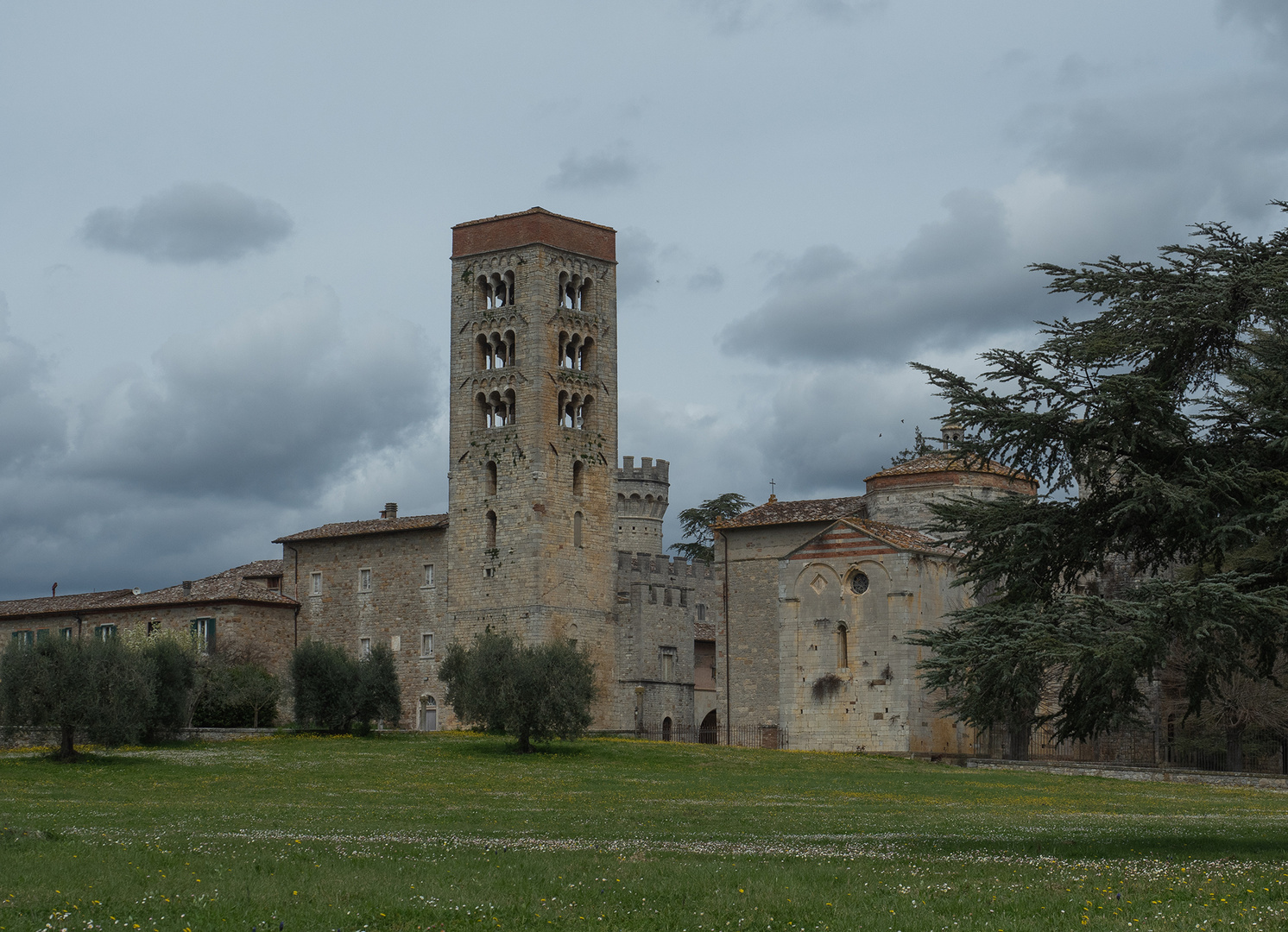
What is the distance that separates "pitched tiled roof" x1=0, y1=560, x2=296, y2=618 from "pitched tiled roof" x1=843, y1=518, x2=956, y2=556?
27823mm

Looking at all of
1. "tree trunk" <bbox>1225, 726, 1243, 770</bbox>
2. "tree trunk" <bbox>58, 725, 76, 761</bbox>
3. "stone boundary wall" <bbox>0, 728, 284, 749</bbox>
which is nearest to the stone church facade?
"stone boundary wall" <bbox>0, 728, 284, 749</bbox>

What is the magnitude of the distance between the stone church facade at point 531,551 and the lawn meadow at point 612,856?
2467 centimetres

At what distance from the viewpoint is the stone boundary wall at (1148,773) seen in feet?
137

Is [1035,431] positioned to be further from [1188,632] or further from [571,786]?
[571,786]

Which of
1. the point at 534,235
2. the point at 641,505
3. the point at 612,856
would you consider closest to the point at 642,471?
the point at 641,505

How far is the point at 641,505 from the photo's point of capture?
320 feet

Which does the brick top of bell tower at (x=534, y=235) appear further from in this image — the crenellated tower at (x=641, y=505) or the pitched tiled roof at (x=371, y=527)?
the crenellated tower at (x=641, y=505)

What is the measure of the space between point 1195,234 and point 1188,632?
19.7ft

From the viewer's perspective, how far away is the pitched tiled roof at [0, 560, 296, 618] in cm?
6681

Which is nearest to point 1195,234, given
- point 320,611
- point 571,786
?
point 571,786

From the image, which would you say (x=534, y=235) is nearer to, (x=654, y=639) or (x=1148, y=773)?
(x=654, y=639)

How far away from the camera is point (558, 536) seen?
63969 mm

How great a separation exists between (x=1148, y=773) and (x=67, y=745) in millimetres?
30595

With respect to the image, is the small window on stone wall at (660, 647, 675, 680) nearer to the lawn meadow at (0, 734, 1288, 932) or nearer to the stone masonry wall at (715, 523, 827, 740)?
the stone masonry wall at (715, 523, 827, 740)
